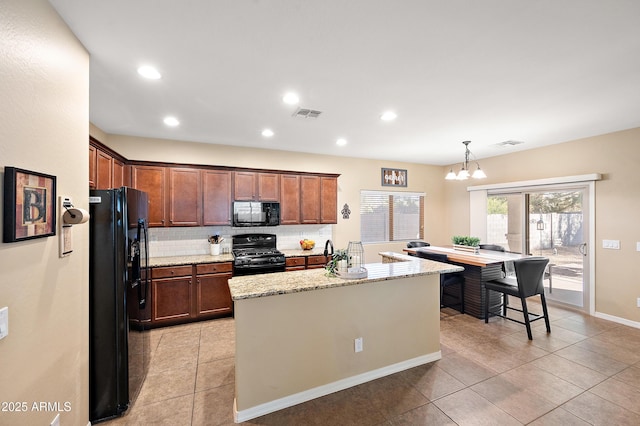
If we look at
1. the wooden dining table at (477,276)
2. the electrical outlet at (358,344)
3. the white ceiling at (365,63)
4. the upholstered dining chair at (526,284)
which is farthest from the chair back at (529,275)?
the electrical outlet at (358,344)

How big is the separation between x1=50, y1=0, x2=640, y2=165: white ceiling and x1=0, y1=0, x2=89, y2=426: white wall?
32cm

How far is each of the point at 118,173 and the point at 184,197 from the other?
867 mm

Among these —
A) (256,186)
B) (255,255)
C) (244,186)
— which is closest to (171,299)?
(255,255)

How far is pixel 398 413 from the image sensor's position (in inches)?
83.6

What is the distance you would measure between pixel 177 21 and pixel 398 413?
10.3ft

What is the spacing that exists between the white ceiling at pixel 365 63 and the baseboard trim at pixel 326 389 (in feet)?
8.76

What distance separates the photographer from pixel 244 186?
176 inches

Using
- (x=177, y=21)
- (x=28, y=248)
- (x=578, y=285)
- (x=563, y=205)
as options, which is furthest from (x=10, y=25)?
(x=578, y=285)

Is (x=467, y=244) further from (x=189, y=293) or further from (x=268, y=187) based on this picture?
(x=189, y=293)

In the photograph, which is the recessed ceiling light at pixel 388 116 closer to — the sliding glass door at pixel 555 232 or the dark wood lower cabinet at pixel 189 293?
the dark wood lower cabinet at pixel 189 293

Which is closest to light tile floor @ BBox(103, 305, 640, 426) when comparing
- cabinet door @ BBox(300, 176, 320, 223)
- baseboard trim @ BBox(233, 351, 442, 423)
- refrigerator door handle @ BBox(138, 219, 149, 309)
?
baseboard trim @ BBox(233, 351, 442, 423)

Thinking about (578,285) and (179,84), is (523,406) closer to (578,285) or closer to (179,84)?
(578,285)

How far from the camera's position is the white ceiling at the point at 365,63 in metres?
1.64

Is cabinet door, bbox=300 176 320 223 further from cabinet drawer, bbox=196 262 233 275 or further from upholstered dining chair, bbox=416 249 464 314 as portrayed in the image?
upholstered dining chair, bbox=416 249 464 314
